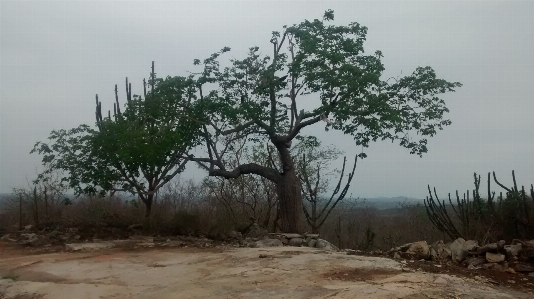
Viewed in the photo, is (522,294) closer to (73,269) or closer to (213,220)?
(73,269)

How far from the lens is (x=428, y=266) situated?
876 cm

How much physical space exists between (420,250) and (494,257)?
63.5 inches

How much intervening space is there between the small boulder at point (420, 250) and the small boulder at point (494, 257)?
Result: 1320mm

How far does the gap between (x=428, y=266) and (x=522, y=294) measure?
7.17ft

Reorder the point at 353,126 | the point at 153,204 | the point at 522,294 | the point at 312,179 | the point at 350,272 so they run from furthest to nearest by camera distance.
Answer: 1. the point at 312,179
2. the point at 153,204
3. the point at 353,126
4. the point at 350,272
5. the point at 522,294

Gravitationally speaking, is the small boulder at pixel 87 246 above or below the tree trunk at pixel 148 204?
below

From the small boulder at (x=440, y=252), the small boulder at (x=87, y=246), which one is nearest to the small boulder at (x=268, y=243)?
the small boulder at (x=87, y=246)

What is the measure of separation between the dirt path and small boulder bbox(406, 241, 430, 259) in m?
0.79

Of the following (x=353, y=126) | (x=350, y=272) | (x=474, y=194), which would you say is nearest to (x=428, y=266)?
(x=350, y=272)

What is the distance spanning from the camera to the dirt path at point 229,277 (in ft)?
22.7

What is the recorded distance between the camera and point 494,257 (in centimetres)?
855

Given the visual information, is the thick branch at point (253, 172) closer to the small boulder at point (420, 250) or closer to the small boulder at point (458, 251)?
the small boulder at point (420, 250)

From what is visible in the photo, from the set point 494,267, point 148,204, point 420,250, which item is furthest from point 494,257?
point 148,204

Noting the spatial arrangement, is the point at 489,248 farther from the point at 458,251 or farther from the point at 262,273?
the point at 262,273
